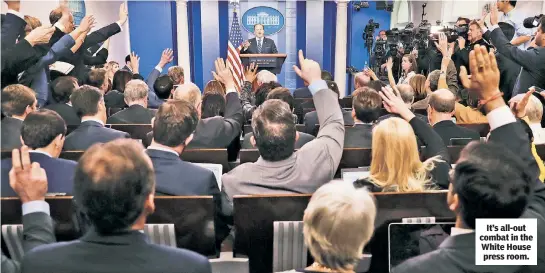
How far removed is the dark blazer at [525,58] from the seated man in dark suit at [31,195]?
3050 mm

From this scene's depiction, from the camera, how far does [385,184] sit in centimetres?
207

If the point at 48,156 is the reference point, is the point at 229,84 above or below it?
above

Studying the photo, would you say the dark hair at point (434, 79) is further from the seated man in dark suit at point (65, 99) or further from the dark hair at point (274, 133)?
the seated man in dark suit at point (65, 99)

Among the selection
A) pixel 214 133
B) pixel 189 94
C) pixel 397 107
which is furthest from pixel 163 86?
pixel 397 107

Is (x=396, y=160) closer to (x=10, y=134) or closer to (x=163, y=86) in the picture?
(x=10, y=134)

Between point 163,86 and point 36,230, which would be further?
point 163,86

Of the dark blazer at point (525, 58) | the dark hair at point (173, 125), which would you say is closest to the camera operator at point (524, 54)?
the dark blazer at point (525, 58)

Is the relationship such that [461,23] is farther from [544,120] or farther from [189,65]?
[189,65]

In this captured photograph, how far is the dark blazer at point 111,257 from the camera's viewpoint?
119cm

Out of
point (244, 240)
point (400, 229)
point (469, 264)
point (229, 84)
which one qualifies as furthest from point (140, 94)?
point (469, 264)

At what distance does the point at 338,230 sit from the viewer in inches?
46.1

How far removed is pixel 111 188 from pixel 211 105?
252cm

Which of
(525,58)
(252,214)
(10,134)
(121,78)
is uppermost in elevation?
(525,58)

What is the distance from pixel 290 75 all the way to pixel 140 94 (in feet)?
25.2
